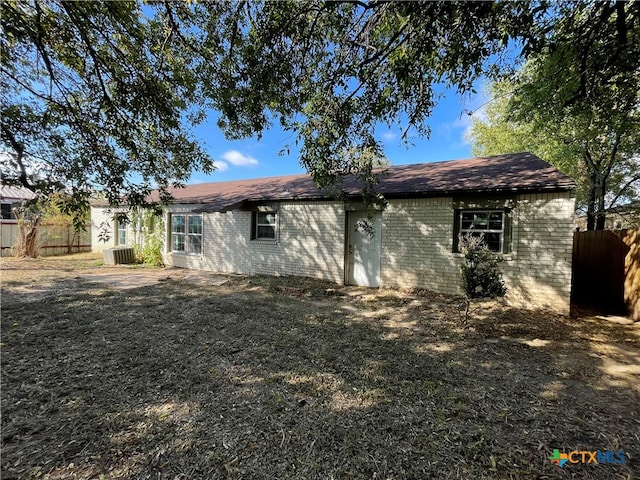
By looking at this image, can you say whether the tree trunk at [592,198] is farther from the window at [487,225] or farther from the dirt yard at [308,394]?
the dirt yard at [308,394]

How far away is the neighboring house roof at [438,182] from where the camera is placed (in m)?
7.09

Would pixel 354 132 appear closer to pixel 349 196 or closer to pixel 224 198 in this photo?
pixel 349 196

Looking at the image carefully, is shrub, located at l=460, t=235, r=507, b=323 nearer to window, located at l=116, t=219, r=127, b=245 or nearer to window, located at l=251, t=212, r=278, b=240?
window, located at l=251, t=212, r=278, b=240

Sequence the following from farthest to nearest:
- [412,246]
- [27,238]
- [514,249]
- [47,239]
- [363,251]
A: [47,239] → [27,238] → [363,251] → [412,246] → [514,249]

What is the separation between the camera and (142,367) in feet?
12.1

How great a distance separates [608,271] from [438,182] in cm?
484

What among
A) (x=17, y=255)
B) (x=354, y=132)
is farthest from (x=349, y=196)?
(x=17, y=255)

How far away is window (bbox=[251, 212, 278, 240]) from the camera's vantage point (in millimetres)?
10898

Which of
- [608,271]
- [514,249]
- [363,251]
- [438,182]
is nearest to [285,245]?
[363,251]

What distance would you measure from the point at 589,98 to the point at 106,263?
53.9 ft

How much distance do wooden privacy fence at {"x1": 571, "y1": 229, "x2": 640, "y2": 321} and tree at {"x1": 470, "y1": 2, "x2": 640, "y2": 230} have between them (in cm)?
275

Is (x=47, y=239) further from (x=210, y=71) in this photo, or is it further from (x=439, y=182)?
(x=439, y=182)

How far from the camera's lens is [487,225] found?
7527 millimetres

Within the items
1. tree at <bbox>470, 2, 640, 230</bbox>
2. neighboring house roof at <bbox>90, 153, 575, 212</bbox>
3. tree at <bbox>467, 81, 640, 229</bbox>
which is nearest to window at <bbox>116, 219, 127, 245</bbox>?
neighboring house roof at <bbox>90, 153, 575, 212</bbox>
